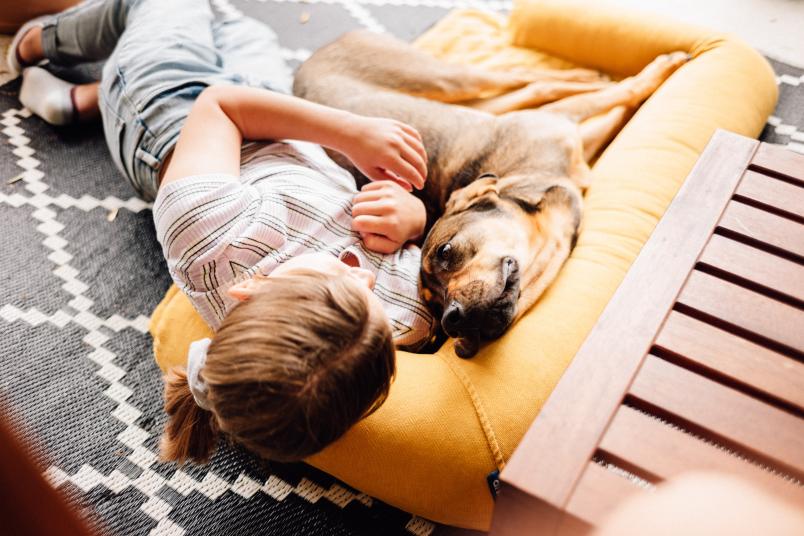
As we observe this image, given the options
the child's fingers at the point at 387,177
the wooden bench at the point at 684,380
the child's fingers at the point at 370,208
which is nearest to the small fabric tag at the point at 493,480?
the wooden bench at the point at 684,380

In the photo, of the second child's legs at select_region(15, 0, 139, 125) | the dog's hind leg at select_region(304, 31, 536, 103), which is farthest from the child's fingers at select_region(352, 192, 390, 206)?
the second child's legs at select_region(15, 0, 139, 125)

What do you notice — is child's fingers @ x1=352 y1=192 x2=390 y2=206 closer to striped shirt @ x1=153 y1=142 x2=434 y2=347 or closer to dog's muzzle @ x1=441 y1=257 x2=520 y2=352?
striped shirt @ x1=153 y1=142 x2=434 y2=347

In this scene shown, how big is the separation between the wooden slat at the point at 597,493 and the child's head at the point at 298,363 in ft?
1.16

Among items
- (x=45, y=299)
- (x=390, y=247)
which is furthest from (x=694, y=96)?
(x=45, y=299)

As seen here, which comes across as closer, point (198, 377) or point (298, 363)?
point (298, 363)

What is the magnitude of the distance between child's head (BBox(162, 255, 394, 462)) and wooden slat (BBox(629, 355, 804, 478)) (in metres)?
0.43

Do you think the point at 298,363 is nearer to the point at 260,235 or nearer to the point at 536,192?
the point at 260,235

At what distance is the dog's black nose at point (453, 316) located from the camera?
4.18 ft

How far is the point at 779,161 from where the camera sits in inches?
54.1

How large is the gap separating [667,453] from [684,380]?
5.4 inches

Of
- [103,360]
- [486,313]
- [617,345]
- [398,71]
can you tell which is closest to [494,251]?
[486,313]

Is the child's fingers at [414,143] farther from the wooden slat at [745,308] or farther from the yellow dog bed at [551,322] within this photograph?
the wooden slat at [745,308]

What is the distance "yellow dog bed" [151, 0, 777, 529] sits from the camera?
1.25 meters

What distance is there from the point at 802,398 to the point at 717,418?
0.48 feet
